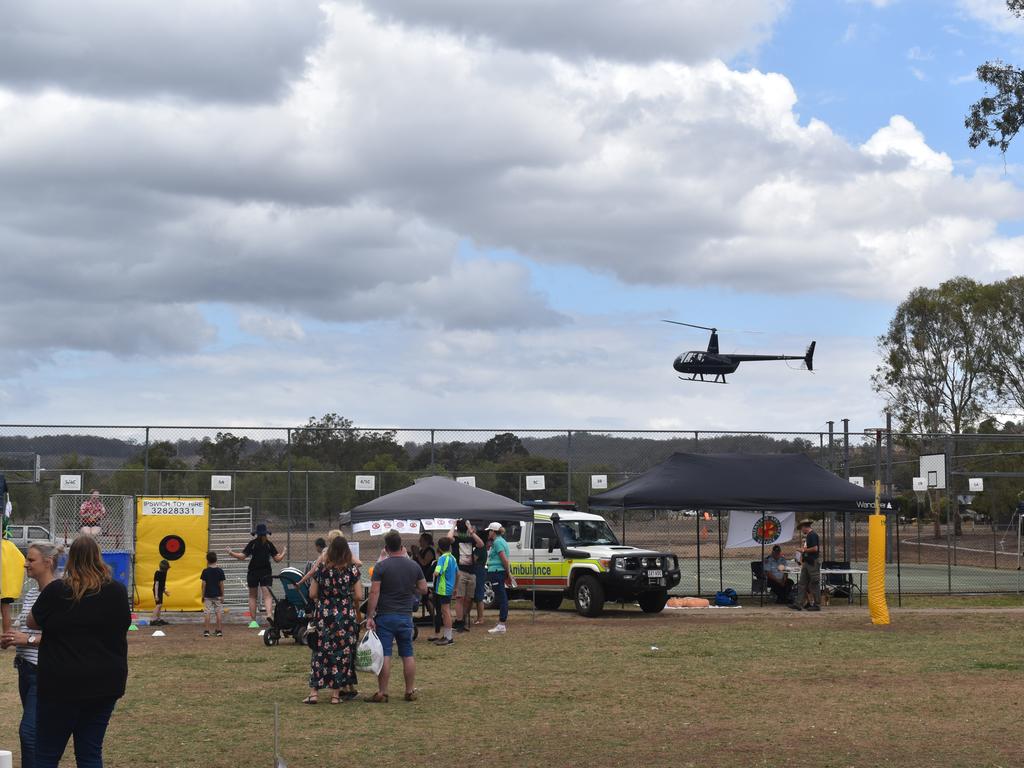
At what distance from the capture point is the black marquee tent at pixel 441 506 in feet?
67.9

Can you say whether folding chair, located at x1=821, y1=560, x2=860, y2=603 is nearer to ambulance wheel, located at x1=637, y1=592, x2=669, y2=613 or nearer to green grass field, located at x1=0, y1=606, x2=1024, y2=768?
ambulance wheel, located at x1=637, y1=592, x2=669, y2=613

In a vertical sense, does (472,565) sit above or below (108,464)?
below

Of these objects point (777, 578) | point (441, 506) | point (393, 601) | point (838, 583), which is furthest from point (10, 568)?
point (838, 583)

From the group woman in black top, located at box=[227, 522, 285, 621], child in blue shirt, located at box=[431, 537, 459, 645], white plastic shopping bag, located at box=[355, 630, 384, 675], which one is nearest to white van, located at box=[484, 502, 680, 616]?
child in blue shirt, located at box=[431, 537, 459, 645]

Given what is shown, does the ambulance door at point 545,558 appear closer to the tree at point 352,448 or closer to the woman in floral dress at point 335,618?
the tree at point 352,448

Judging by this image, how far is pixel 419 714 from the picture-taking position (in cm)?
1177

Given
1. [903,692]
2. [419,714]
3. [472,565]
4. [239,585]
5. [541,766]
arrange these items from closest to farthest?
[541,766], [419,714], [903,692], [472,565], [239,585]

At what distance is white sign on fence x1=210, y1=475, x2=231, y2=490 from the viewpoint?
25422 millimetres

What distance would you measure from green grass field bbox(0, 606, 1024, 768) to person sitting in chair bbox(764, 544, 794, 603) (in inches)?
230

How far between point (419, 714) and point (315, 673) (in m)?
1.25

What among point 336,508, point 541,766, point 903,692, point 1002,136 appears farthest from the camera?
point 336,508

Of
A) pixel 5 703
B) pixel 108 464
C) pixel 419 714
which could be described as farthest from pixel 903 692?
pixel 108 464

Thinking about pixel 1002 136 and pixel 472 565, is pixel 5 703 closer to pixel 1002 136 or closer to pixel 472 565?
pixel 472 565

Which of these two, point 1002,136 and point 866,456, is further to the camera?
point 866,456
